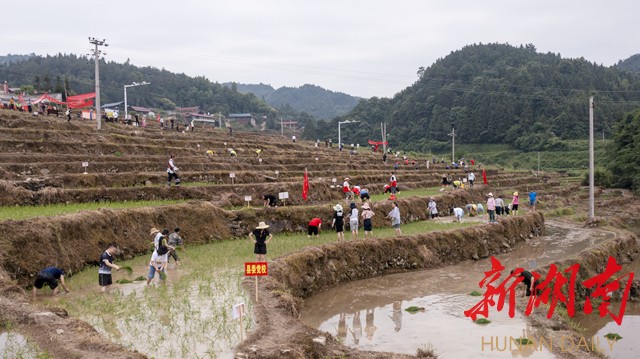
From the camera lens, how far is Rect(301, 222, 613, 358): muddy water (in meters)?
12.5

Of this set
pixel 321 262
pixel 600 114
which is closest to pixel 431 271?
pixel 321 262

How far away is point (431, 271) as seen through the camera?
71.3 feet

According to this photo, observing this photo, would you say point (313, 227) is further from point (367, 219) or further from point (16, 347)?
point (16, 347)

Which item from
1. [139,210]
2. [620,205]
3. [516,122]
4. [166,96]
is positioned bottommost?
[620,205]

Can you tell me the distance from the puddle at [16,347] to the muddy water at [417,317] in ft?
22.7

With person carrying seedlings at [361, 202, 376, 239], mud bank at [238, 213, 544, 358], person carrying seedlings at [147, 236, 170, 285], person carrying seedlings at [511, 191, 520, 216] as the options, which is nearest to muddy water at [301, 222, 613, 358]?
mud bank at [238, 213, 544, 358]

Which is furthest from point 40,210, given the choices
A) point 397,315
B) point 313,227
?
point 397,315

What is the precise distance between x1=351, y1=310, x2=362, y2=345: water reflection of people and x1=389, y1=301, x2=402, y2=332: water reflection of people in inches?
38.2

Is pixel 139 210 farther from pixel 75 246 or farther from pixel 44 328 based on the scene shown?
pixel 44 328

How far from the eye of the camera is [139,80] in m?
137

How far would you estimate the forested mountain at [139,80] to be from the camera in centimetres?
12031

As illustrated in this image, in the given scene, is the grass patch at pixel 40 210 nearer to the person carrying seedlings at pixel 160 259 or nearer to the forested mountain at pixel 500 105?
the person carrying seedlings at pixel 160 259

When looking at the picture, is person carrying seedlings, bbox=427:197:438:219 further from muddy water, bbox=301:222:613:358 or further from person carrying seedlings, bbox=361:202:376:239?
person carrying seedlings, bbox=361:202:376:239

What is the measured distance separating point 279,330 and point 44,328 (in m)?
4.50
